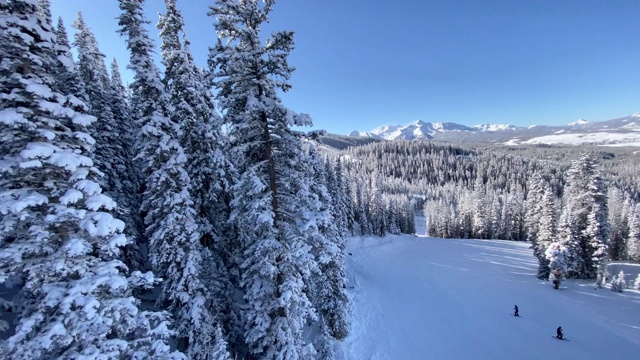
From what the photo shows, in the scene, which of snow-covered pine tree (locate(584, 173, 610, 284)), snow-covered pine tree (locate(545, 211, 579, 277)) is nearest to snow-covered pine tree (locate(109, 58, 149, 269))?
snow-covered pine tree (locate(545, 211, 579, 277))

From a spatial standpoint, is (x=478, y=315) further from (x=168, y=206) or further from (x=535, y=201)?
(x=535, y=201)

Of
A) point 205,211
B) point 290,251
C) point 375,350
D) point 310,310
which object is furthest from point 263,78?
point 375,350

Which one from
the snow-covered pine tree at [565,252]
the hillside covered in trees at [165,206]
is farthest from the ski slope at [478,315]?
the hillside covered in trees at [165,206]

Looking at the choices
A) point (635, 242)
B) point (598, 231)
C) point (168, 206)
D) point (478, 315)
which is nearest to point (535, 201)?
point (635, 242)

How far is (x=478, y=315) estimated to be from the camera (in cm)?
2925

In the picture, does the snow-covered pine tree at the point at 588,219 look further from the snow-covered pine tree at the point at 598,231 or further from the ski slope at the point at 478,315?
the ski slope at the point at 478,315

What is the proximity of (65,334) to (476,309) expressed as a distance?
34.5 metres

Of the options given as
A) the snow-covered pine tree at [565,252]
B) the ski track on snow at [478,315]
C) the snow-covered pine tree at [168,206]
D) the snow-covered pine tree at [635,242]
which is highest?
the snow-covered pine tree at [168,206]

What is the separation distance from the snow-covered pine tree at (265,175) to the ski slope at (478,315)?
1120 centimetres

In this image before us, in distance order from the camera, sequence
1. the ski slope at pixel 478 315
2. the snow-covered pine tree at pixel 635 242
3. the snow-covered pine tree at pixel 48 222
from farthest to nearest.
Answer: the snow-covered pine tree at pixel 635 242, the ski slope at pixel 478 315, the snow-covered pine tree at pixel 48 222

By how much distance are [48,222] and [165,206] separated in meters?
6.52

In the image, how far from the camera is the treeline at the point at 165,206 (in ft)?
22.4

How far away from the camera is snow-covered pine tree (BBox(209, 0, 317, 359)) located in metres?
10.5

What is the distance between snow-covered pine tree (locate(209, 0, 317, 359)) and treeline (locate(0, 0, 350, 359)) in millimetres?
60
